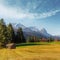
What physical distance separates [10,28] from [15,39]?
11.4m

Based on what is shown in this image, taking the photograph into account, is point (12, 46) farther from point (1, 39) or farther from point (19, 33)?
point (19, 33)

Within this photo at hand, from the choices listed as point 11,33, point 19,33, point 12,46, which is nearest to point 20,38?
point 19,33

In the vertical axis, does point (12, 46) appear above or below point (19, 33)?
below

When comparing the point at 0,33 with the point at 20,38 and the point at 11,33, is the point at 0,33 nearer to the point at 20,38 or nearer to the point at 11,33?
the point at 11,33

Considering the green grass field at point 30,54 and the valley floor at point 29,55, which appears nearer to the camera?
the valley floor at point 29,55

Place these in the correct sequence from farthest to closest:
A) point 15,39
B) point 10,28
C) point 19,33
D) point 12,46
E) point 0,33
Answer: point 19,33 < point 15,39 < point 10,28 < point 0,33 < point 12,46

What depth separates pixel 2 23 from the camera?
7950cm

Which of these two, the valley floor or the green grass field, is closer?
the valley floor

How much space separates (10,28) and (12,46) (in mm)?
55649

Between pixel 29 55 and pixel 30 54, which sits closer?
pixel 29 55

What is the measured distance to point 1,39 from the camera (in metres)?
76.4

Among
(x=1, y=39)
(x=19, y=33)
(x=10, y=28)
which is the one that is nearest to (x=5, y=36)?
(x=1, y=39)

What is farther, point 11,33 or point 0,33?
point 11,33

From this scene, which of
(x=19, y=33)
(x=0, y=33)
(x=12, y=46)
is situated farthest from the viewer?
(x=19, y=33)
